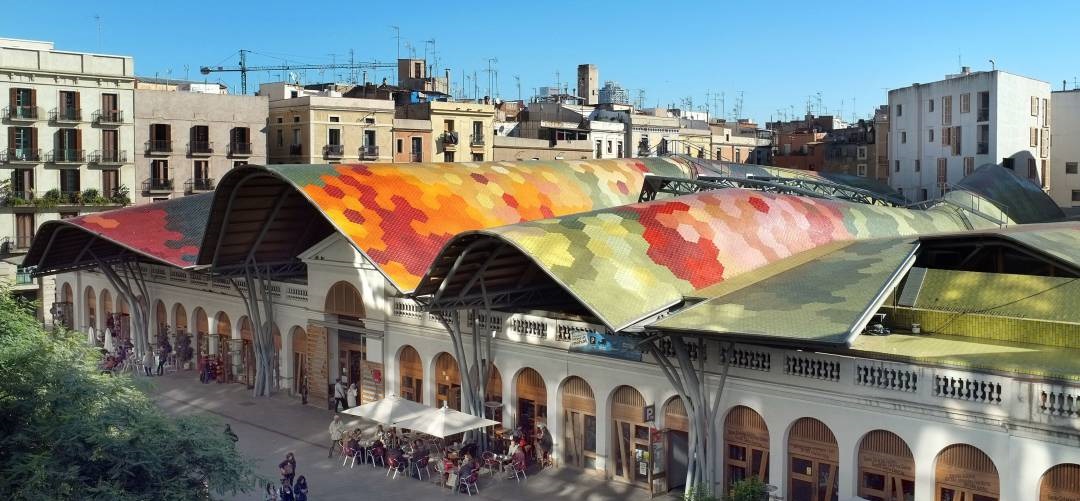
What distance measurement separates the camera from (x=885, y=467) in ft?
103

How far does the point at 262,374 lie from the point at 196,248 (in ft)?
22.7

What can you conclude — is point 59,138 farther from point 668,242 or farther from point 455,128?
point 668,242

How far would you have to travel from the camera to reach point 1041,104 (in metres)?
87.1

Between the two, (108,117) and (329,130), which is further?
(329,130)

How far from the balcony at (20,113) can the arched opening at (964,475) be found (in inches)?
2695

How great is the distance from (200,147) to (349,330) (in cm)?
4510

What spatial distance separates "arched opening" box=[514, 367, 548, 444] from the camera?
4062 centimetres

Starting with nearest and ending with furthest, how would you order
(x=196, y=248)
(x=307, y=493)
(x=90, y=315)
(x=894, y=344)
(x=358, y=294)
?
1. (x=894, y=344)
2. (x=307, y=493)
3. (x=358, y=294)
4. (x=196, y=248)
5. (x=90, y=315)

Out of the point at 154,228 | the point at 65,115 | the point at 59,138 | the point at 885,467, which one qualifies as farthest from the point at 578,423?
the point at 65,115

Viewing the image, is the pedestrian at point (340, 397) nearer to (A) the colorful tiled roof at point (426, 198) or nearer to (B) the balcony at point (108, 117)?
(A) the colorful tiled roof at point (426, 198)

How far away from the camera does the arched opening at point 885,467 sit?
101ft

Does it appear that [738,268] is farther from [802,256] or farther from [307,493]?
[307,493]

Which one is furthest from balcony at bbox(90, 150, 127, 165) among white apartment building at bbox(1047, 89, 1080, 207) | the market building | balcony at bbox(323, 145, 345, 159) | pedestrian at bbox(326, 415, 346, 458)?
white apartment building at bbox(1047, 89, 1080, 207)

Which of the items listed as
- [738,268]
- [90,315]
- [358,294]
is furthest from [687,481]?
[90,315]
